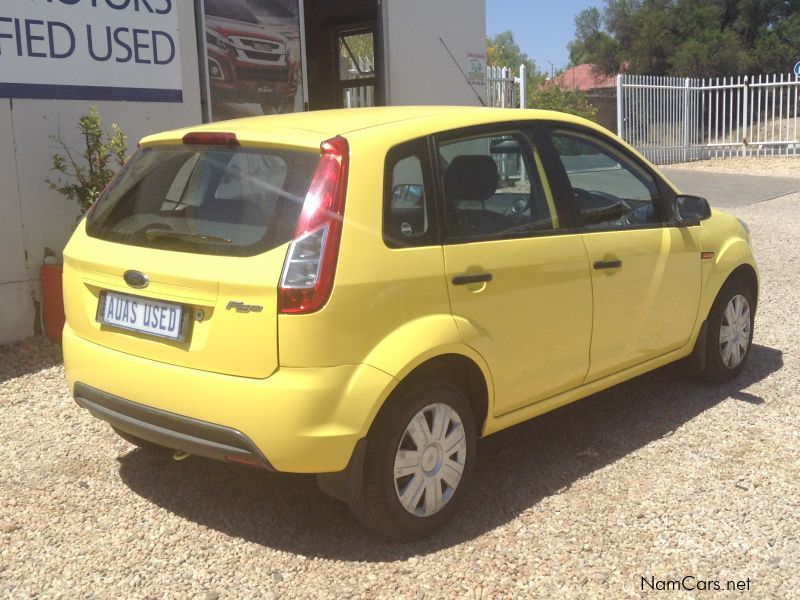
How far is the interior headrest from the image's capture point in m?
3.78

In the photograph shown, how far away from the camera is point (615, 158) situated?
480 cm

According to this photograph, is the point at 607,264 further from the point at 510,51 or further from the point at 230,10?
the point at 510,51

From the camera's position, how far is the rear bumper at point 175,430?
3264 millimetres

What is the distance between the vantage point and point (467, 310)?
12.0 feet

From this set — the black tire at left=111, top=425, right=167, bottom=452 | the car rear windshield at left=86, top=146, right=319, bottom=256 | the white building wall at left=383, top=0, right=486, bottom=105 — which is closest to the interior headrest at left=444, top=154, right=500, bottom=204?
the car rear windshield at left=86, top=146, right=319, bottom=256

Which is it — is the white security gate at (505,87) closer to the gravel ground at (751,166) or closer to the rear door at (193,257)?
the gravel ground at (751,166)

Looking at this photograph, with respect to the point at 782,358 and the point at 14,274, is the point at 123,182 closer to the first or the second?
the point at 14,274

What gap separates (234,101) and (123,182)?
15.1ft

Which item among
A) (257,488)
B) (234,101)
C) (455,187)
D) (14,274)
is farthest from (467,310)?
(234,101)

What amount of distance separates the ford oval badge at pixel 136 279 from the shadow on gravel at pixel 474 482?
3.56 ft

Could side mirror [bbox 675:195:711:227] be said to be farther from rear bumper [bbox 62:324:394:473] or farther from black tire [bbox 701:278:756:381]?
rear bumper [bbox 62:324:394:473]

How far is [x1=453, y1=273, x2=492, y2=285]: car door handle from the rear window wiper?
3.03ft

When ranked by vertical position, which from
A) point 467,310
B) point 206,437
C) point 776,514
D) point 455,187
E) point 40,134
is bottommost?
point 776,514

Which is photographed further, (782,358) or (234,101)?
(234,101)
